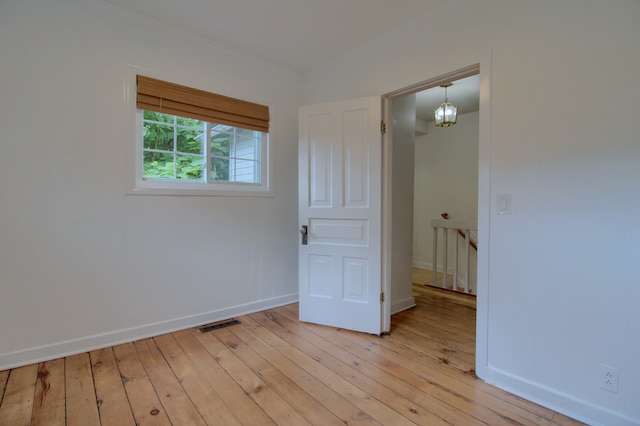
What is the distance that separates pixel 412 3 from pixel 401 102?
1.06m

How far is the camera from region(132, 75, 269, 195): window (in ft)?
8.25

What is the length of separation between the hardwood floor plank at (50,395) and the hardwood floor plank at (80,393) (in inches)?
1.0

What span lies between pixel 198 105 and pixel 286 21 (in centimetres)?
104

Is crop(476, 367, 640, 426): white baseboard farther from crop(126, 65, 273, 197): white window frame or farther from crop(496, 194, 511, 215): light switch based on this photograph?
crop(126, 65, 273, 197): white window frame

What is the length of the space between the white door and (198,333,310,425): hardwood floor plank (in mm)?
868

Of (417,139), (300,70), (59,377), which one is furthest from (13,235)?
(417,139)

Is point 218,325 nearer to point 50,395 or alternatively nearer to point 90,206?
point 50,395

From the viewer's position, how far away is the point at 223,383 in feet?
6.15

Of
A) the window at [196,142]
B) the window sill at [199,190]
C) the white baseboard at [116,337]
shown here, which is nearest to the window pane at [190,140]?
the window at [196,142]

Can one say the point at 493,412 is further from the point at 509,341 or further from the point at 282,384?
the point at 282,384

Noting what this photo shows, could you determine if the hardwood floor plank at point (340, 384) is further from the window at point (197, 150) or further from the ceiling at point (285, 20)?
the ceiling at point (285, 20)

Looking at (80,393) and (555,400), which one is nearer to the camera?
(555,400)

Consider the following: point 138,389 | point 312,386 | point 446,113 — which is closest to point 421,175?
point 446,113

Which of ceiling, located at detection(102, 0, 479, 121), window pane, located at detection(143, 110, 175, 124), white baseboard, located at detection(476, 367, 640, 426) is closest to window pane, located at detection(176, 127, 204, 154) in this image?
window pane, located at detection(143, 110, 175, 124)
